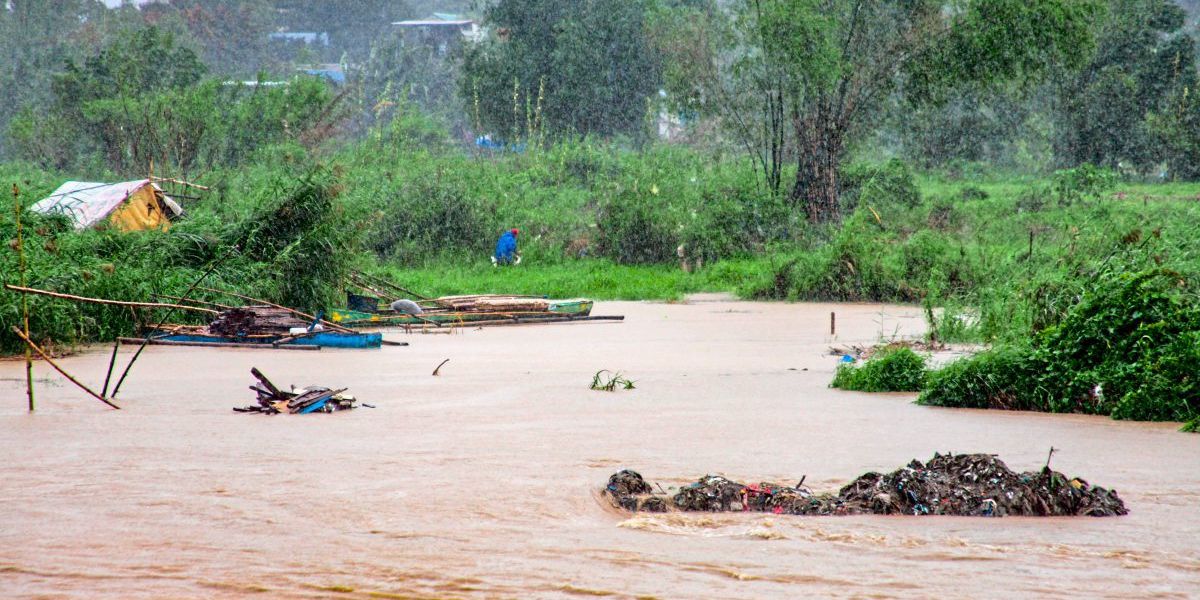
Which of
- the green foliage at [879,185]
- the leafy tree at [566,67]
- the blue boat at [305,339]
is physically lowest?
the blue boat at [305,339]

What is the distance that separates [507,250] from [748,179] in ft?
16.2

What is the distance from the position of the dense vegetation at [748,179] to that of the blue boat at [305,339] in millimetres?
1013

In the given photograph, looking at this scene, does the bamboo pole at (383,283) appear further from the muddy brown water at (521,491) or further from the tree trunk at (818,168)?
the tree trunk at (818,168)

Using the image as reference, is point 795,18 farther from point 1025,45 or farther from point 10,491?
point 10,491

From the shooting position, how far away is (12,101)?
1828 inches

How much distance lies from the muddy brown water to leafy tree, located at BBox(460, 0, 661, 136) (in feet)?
79.1

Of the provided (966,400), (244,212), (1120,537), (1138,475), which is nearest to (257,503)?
(1120,537)

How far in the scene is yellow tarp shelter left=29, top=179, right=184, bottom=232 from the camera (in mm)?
17859

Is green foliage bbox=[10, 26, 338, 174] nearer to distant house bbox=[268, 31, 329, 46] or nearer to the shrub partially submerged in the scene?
the shrub partially submerged

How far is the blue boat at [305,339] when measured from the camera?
13945 millimetres

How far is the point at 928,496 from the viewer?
6.53m

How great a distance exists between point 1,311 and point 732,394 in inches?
285

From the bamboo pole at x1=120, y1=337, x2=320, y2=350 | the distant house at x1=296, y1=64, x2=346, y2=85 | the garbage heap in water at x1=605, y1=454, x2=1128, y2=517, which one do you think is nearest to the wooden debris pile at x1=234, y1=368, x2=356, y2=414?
the garbage heap in water at x1=605, y1=454, x2=1128, y2=517

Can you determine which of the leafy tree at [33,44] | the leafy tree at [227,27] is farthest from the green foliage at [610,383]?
the leafy tree at [227,27]
